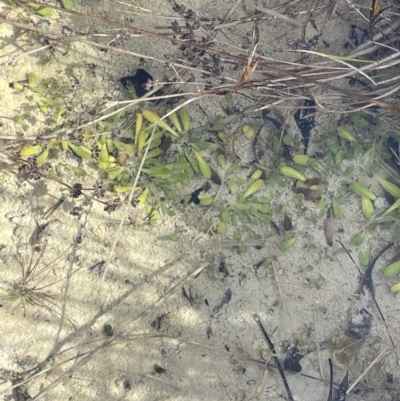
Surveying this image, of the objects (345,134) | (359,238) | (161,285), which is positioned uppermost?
(345,134)

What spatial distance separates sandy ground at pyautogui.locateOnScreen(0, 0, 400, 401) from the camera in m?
2.78

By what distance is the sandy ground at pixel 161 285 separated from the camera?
2775 mm

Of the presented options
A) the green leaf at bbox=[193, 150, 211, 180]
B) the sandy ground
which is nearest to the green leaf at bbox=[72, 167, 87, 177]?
the sandy ground

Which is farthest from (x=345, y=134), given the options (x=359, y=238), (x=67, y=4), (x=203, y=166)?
(x=67, y=4)

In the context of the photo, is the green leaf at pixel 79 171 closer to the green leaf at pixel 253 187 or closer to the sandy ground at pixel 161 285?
the sandy ground at pixel 161 285

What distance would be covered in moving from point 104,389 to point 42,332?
0.47 metres

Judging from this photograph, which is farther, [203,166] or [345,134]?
[345,134]

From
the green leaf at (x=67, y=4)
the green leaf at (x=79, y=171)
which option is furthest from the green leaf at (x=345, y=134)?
the green leaf at (x=67, y=4)

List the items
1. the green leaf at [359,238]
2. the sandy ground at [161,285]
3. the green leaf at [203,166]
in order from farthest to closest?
the green leaf at [359,238], the green leaf at [203,166], the sandy ground at [161,285]

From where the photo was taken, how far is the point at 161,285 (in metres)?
2.89

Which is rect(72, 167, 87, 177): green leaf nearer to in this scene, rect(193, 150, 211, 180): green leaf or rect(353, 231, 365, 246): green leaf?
rect(193, 150, 211, 180): green leaf

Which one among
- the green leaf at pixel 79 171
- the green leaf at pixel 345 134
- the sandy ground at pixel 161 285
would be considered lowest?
the sandy ground at pixel 161 285

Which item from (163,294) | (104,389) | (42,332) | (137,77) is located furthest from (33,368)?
(137,77)

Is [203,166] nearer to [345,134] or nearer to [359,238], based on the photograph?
[345,134]
